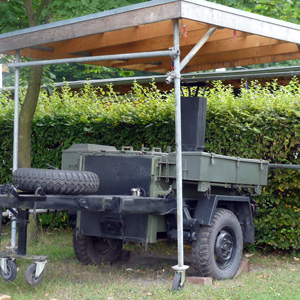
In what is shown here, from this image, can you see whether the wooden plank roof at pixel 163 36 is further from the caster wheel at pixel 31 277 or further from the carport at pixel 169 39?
the caster wheel at pixel 31 277

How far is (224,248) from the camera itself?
6871 mm

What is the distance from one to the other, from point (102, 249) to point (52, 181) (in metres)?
2.13

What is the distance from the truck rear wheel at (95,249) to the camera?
755 cm

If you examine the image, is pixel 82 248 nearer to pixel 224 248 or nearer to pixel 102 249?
pixel 102 249

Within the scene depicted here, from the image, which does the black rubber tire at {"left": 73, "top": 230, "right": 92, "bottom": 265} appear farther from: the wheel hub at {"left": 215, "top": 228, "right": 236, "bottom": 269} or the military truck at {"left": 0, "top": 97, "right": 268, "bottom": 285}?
the wheel hub at {"left": 215, "top": 228, "right": 236, "bottom": 269}

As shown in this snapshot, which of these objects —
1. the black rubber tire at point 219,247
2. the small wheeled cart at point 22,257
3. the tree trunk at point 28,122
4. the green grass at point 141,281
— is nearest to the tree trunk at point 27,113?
the tree trunk at point 28,122

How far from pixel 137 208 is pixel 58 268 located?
1915mm

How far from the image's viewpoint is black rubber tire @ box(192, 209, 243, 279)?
6559mm

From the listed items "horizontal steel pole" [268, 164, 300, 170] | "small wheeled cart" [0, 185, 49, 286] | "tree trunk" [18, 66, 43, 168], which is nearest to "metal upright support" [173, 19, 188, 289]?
"small wheeled cart" [0, 185, 49, 286]

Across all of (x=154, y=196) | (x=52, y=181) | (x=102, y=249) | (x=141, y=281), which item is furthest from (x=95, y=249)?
(x=52, y=181)

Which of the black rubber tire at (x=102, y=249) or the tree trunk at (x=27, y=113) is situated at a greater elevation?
the tree trunk at (x=27, y=113)

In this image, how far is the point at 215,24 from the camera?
20.7 feet

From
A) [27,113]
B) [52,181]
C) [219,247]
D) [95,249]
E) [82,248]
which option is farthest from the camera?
[27,113]

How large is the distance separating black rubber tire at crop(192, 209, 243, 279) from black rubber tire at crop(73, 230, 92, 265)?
1669mm
